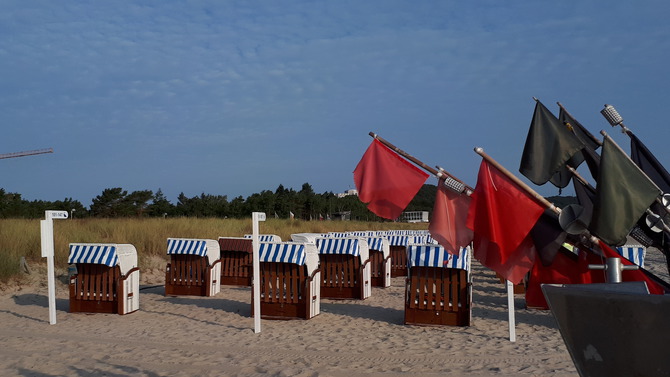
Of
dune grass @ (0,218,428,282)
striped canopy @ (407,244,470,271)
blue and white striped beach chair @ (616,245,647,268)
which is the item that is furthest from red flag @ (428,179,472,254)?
dune grass @ (0,218,428,282)

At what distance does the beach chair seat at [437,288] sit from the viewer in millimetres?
10344

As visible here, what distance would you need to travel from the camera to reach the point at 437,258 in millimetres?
10391

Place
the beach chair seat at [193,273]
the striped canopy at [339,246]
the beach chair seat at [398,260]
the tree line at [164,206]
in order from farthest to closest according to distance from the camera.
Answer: the tree line at [164,206] → the beach chair seat at [398,260] → the beach chair seat at [193,273] → the striped canopy at [339,246]

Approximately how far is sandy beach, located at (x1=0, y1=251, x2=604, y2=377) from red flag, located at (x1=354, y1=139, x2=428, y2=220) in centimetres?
215

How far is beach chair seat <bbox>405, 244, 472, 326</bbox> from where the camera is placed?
10.3 metres

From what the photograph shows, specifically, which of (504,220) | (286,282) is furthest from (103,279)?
(504,220)

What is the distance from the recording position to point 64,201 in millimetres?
57031

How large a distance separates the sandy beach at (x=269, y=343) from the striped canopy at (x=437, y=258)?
108 centimetres

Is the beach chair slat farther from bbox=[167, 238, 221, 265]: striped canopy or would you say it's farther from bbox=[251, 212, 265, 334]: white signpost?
bbox=[167, 238, 221, 265]: striped canopy

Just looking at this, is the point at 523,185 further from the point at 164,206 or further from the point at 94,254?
the point at 164,206

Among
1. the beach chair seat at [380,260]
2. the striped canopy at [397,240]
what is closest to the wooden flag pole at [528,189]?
the beach chair seat at [380,260]

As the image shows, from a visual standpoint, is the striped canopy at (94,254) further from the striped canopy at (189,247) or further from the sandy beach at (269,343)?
the striped canopy at (189,247)

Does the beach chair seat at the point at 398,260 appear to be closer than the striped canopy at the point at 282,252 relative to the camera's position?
No

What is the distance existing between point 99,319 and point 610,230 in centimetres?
1010
